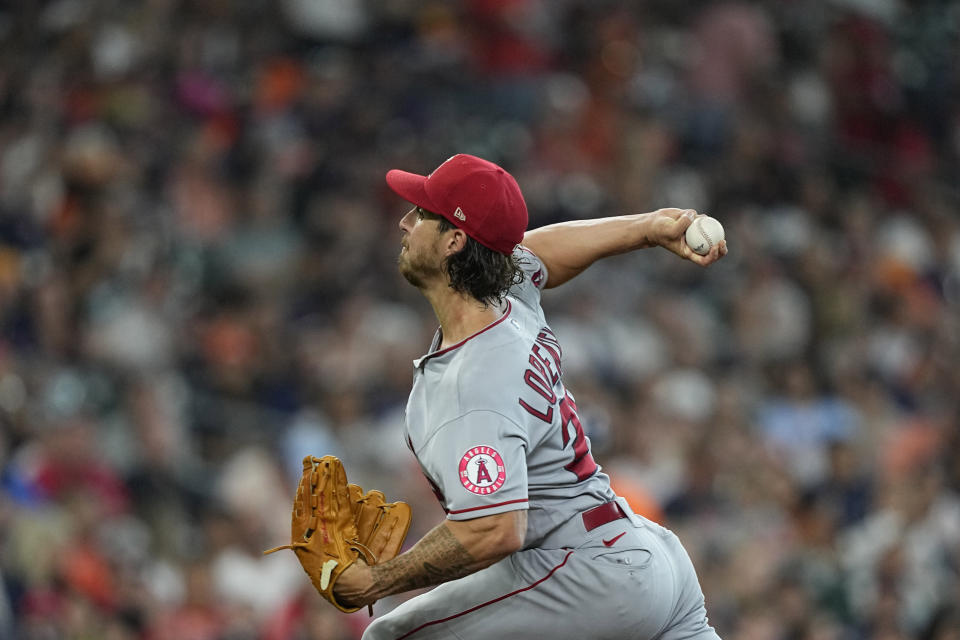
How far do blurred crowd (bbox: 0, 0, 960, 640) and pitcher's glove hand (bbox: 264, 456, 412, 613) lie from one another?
8.07 feet

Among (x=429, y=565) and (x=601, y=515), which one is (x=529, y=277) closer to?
(x=601, y=515)

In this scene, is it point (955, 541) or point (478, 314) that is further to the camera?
point (955, 541)

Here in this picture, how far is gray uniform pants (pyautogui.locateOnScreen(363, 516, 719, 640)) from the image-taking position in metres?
3.18

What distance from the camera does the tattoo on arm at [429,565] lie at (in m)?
3.00

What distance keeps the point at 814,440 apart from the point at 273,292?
11.1ft

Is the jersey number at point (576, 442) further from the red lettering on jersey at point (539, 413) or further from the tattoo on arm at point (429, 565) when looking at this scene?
the tattoo on arm at point (429, 565)

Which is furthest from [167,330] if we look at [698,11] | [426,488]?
[698,11]

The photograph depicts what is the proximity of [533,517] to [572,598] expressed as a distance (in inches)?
8.5

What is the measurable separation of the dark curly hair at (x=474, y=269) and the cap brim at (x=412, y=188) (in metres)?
0.04

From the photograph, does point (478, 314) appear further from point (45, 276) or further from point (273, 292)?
point (273, 292)

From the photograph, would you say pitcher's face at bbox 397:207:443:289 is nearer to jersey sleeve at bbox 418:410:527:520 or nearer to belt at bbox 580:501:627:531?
jersey sleeve at bbox 418:410:527:520

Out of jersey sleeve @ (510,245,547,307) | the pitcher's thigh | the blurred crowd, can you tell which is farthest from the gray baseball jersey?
the blurred crowd

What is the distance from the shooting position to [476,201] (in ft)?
10.6

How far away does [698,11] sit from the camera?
1049 centimetres
